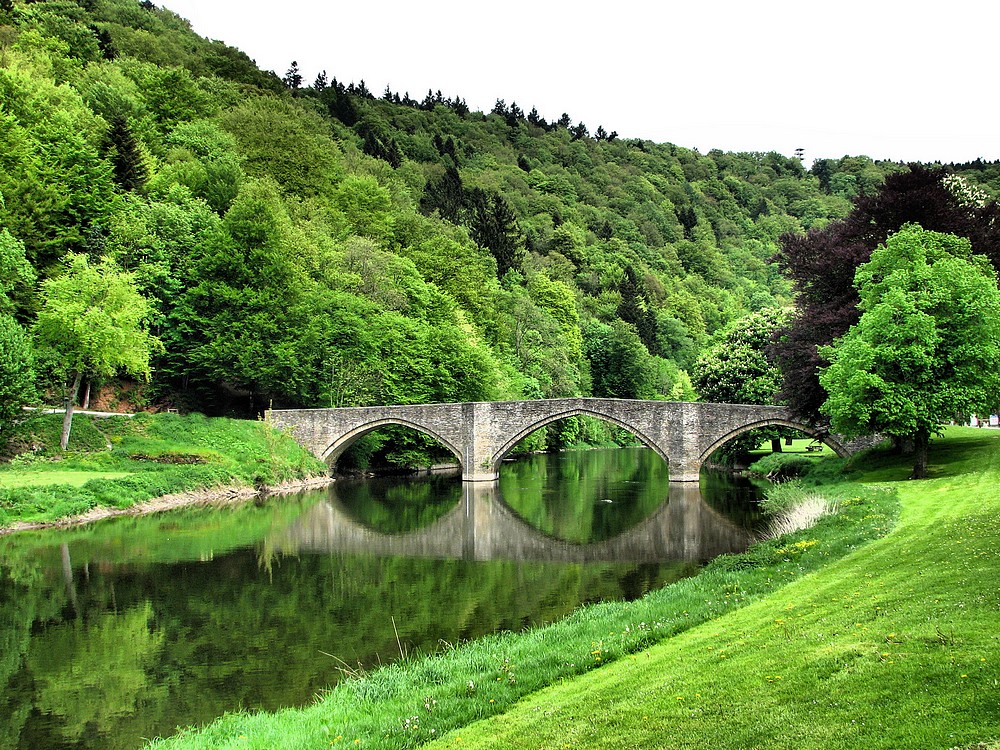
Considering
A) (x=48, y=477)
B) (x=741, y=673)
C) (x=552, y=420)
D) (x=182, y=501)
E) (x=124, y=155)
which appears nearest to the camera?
(x=741, y=673)

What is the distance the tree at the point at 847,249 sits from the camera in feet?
103

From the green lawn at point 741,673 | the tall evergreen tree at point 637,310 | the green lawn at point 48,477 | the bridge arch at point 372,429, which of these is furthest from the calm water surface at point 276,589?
the tall evergreen tree at point 637,310

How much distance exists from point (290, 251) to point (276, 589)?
1265 inches

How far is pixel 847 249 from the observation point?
32.1 m

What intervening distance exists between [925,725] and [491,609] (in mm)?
12083

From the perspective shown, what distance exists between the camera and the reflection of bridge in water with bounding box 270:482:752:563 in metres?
24.0

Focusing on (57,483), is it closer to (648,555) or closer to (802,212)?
(648,555)

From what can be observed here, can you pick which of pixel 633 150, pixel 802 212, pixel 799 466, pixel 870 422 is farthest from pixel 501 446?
pixel 633 150

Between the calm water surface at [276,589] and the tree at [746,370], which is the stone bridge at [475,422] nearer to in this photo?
the tree at [746,370]

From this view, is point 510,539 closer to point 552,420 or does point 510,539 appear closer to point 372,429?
point 552,420

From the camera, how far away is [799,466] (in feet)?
130

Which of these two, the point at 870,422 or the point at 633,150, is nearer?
the point at 870,422

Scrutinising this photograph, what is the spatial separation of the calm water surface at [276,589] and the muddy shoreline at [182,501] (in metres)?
0.85

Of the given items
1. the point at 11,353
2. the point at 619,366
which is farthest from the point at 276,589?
the point at 619,366
